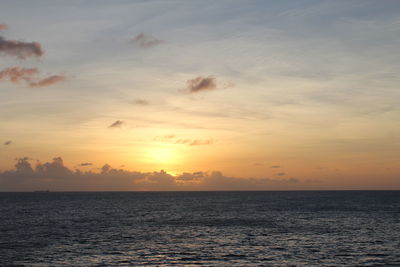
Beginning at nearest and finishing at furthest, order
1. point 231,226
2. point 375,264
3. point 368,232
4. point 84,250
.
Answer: point 375,264 → point 84,250 → point 368,232 → point 231,226

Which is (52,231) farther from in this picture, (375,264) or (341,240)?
(375,264)

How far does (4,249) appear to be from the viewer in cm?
5803

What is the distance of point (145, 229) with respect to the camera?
84.4 meters

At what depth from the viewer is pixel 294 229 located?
8100 centimetres

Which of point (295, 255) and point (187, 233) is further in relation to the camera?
point (187, 233)

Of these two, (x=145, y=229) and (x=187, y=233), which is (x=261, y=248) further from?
(x=145, y=229)

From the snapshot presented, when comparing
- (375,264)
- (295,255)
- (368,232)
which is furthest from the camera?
(368,232)

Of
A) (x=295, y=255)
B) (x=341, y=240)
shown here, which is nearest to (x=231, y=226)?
(x=341, y=240)

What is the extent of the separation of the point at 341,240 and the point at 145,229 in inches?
1550

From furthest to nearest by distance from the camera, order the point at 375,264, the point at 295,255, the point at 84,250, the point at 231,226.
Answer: the point at 231,226 < the point at 84,250 < the point at 295,255 < the point at 375,264

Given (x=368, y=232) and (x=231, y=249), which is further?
(x=368, y=232)

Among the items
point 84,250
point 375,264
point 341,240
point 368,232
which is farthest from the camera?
point 368,232

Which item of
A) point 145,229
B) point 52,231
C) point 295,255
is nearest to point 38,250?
point 52,231

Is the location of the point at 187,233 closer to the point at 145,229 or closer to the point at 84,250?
the point at 145,229
